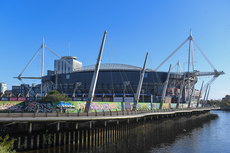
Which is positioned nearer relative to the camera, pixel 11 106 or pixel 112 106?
pixel 11 106

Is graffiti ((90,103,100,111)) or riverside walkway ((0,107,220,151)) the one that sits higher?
graffiti ((90,103,100,111))

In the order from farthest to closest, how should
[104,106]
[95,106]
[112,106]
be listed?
[112,106], [104,106], [95,106]

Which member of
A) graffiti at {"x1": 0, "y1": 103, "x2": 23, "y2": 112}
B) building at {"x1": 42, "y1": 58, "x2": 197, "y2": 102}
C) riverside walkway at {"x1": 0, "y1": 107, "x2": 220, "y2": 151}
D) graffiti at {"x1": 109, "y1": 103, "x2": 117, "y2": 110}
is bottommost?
riverside walkway at {"x1": 0, "y1": 107, "x2": 220, "y2": 151}

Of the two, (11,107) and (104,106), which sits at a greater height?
(11,107)

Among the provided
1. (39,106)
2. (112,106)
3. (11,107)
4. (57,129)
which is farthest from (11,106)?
(112,106)

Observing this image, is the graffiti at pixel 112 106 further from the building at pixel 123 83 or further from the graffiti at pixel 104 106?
Answer: the building at pixel 123 83

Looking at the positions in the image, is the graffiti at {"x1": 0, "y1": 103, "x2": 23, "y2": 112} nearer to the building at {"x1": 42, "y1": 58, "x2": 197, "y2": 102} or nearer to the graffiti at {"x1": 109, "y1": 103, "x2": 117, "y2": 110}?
the graffiti at {"x1": 109, "y1": 103, "x2": 117, "y2": 110}

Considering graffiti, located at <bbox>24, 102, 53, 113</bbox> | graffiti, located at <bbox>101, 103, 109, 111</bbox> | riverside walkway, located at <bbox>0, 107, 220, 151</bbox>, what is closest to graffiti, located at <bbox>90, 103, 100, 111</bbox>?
graffiti, located at <bbox>101, 103, 109, 111</bbox>

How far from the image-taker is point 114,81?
175500 millimetres

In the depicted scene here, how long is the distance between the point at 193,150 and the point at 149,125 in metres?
23.7

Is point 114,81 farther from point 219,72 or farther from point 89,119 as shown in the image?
point 89,119

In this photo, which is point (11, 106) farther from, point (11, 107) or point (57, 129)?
point (57, 129)

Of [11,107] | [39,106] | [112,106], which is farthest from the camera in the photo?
[112,106]

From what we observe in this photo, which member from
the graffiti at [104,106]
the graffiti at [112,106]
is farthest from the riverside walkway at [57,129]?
the graffiti at [112,106]
